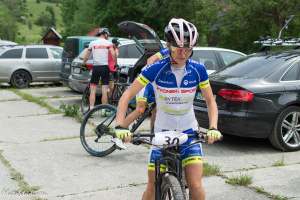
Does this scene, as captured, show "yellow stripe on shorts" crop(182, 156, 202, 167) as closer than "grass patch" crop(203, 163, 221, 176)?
Yes

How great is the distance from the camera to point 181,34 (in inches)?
149

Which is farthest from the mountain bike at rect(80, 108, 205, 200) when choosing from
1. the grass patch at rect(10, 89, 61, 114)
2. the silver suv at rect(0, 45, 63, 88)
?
the silver suv at rect(0, 45, 63, 88)

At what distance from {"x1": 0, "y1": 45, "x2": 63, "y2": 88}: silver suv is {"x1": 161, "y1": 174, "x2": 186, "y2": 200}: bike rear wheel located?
15426mm

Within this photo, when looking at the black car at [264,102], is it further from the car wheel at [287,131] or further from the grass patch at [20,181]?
the grass patch at [20,181]

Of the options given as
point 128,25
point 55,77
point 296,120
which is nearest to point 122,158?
point 296,120

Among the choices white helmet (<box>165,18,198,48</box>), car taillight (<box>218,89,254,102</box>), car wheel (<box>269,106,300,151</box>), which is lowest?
car wheel (<box>269,106,300,151</box>)

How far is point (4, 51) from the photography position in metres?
19.0

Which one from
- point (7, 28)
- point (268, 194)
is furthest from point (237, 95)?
point (7, 28)

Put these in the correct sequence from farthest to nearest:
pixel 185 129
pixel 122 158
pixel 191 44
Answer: pixel 122 158 → pixel 185 129 → pixel 191 44

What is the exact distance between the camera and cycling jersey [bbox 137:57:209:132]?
4023 mm

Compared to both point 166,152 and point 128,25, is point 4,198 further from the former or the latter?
point 128,25

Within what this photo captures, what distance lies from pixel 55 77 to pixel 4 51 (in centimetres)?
199

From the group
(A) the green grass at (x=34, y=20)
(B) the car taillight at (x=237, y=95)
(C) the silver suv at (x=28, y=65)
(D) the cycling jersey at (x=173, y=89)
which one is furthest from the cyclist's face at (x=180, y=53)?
(A) the green grass at (x=34, y=20)

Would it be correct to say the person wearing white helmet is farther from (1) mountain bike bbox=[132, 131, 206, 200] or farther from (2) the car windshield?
(2) the car windshield
